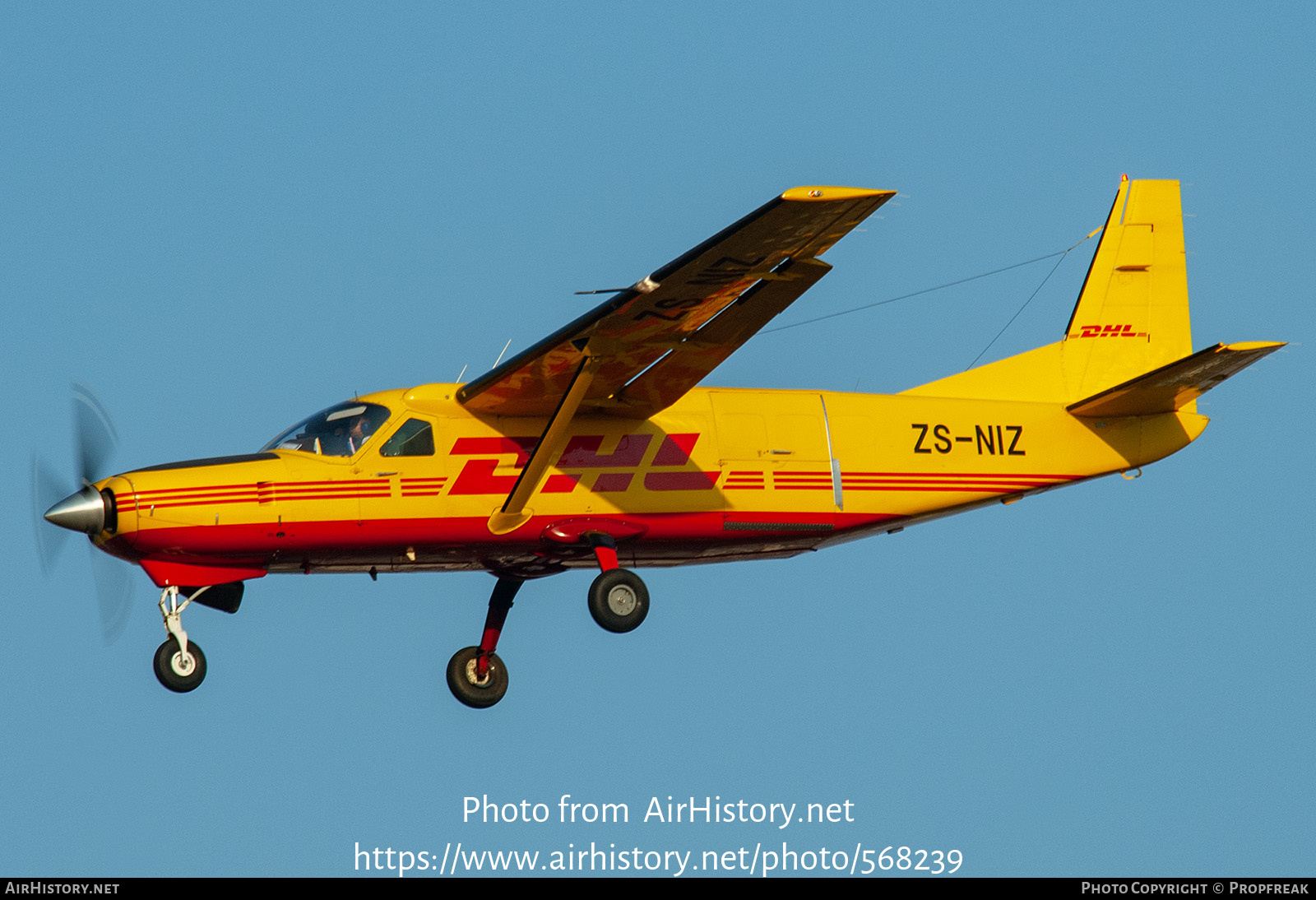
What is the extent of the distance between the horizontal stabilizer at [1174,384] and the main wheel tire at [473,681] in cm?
713

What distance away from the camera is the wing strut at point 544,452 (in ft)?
59.0

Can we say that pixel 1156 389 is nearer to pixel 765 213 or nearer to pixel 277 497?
pixel 765 213

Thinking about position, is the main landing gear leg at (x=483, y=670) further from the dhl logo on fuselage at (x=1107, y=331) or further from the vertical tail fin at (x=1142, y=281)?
the vertical tail fin at (x=1142, y=281)

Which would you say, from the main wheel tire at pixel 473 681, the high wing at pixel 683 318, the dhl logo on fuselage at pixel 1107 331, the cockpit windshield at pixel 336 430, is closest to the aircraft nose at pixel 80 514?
the cockpit windshield at pixel 336 430

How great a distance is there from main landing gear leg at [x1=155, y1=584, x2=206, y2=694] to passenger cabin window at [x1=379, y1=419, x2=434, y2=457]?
253 cm

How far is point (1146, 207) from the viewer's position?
22.2 metres

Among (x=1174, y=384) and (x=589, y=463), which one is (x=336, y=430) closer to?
Answer: (x=589, y=463)

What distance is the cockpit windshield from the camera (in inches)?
721

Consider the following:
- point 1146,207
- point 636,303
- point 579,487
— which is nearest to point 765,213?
point 636,303

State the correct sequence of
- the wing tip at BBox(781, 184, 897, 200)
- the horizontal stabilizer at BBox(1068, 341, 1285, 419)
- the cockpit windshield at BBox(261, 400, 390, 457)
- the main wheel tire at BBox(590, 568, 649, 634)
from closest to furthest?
the wing tip at BBox(781, 184, 897, 200)
the main wheel tire at BBox(590, 568, 649, 634)
the cockpit windshield at BBox(261, 400, 390, 457)
the horizontal stabilizer at BBox(1068, 341, 1285, 419)

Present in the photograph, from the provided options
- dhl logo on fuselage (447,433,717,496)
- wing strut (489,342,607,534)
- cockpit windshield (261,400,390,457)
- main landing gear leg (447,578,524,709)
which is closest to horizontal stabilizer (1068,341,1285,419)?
dhl logo on fuselage (447,433,717,496)

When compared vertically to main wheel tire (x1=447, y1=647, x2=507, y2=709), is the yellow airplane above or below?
above

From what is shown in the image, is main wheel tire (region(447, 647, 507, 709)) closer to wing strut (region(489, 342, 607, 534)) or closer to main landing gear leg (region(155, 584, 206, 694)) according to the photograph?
wing strut (region(489, 342, 607, 534))

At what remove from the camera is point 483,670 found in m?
20.3
